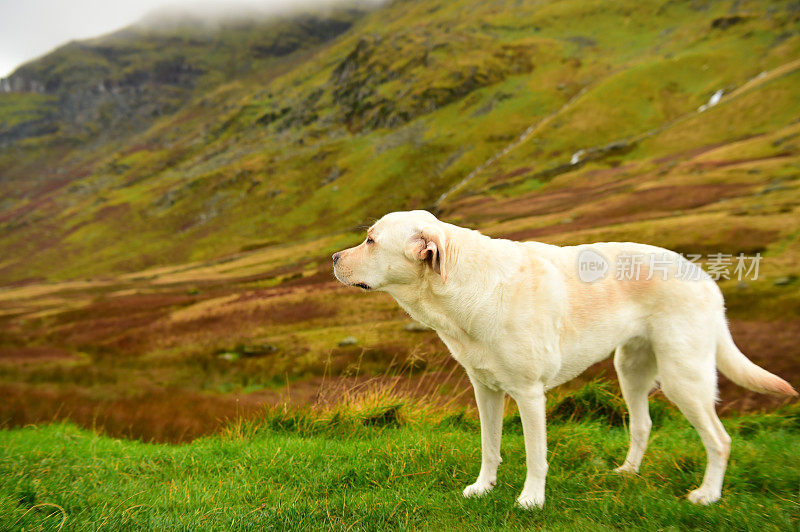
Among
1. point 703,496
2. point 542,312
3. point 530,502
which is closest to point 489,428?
point 530,502

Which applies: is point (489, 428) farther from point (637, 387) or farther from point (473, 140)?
point (473, 140)

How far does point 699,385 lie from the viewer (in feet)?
15.7

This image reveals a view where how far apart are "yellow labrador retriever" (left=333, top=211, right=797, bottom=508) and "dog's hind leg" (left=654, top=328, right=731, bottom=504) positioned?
0.04 ft

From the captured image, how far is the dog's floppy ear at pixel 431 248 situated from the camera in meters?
4.37

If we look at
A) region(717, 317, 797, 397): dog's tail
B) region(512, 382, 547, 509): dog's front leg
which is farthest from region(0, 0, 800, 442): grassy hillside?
region(512, 382, 547, 509): dog's front leg

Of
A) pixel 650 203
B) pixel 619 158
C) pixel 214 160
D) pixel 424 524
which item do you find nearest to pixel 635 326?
pixel 424 524

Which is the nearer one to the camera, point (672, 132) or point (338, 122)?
point (672, 132)

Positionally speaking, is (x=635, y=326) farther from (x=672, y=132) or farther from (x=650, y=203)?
(x=672, y=132)

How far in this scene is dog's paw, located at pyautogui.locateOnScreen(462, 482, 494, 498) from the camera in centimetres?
490

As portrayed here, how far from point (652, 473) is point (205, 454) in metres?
5.94

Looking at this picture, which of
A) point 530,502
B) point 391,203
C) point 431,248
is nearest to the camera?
point 431,248

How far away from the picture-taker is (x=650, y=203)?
107 ft

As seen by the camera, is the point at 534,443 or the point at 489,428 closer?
the point at 534,443

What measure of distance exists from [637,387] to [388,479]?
Answer: 10.9 ft
